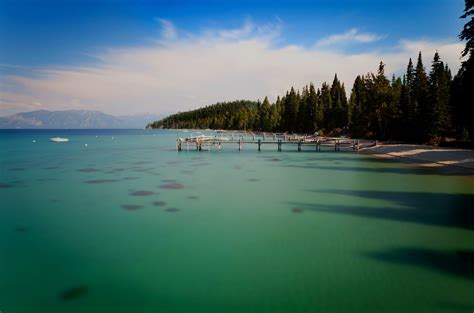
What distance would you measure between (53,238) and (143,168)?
21.3m

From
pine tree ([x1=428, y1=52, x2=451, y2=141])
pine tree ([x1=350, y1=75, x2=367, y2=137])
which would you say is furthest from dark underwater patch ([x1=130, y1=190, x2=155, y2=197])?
pine tree ([x1=350, y1=75, x2=367, y2=137])

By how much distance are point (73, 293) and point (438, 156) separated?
37.5 meters

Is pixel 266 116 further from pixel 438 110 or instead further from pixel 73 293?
pixel 73 293

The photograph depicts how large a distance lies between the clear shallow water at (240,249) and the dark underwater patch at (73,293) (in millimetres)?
53

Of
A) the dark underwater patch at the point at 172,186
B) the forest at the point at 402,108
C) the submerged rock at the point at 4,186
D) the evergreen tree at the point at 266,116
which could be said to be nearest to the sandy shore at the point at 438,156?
the forest at the point at 402,108

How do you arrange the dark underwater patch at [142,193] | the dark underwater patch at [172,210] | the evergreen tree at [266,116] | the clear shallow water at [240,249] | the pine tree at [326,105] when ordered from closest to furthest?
1. the clear shallow water at [240,249]
2. the dark underwater patch at [172,210]
3. the dark underwater patch at [142,193]
4. the pine tree at [326,105]
5. the evergreen tree at [266,116]

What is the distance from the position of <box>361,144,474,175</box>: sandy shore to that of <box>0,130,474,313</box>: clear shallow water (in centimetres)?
880

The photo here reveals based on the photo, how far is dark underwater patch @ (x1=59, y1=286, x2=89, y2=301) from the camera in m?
8.02

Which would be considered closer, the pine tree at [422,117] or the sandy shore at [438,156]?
the sandy shore at [438,156]

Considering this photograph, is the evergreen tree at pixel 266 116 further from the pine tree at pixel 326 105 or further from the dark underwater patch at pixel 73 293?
the dark underwater patch at pixel 73 293

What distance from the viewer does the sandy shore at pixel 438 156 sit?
28734 millimetres

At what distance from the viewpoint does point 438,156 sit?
34.3m

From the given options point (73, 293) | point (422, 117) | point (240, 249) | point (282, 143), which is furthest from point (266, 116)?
point (73, 293)

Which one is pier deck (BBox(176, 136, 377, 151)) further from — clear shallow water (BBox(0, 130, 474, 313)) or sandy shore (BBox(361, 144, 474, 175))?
clear shallow water (BBox(0, 130, 474, 313))
